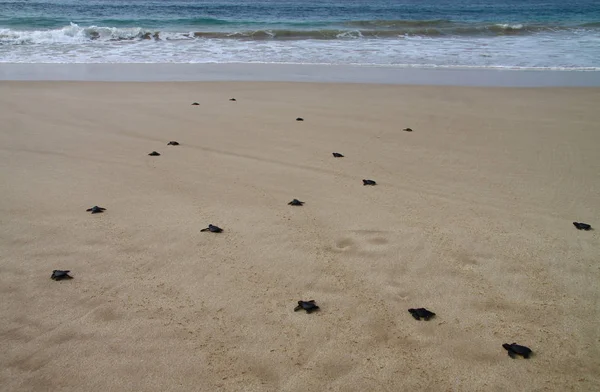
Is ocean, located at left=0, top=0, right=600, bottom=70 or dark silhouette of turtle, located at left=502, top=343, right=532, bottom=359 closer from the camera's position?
dark silhouette of turtle, located at left=502, top=343, right=532, bottom=359

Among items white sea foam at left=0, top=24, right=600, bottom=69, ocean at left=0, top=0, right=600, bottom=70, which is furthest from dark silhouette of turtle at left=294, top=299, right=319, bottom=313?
white sea foam at left=0, top=24, right=600, bottom=69

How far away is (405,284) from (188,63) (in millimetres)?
10530

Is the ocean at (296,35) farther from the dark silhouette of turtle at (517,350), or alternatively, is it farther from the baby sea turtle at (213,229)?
the dark silhouette of turtle at (517,350)

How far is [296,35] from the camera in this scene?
1842 centimetres

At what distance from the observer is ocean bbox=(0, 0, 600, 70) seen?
13.4 meters

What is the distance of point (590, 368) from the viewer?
104 inches

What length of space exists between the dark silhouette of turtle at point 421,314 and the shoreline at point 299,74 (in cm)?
768

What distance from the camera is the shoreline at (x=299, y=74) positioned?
10345 millimetres

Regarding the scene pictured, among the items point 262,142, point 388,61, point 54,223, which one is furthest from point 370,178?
point 388,61

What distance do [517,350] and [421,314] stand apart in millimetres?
530

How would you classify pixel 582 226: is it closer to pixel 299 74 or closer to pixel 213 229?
pixel 213 229

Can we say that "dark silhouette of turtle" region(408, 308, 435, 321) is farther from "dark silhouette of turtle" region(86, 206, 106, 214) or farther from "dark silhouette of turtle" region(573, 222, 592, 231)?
"dark silhouette of turtle" region(86, 206, 106, 214)

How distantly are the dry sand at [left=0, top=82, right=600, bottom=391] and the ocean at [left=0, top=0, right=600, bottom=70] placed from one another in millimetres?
7183

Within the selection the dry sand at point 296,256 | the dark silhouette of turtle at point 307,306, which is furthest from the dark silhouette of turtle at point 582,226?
the dark silhouette of turtle at point 307,306
